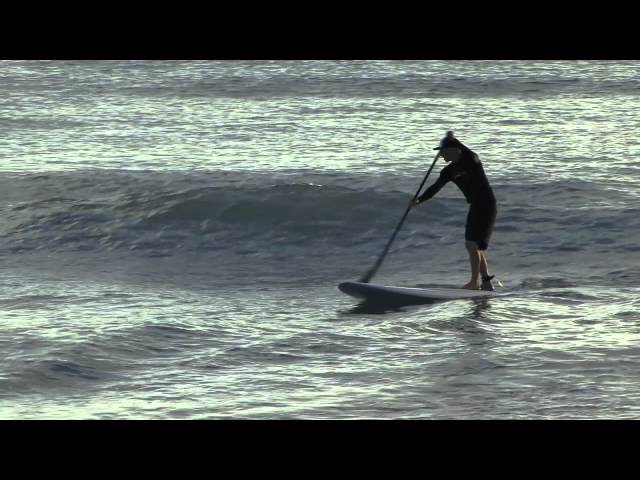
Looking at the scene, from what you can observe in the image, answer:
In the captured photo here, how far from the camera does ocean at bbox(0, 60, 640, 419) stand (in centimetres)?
842

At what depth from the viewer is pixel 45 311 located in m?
11.2

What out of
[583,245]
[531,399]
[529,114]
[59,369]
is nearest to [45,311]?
[59,369]

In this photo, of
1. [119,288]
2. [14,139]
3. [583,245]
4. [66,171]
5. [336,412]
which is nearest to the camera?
[336,412]

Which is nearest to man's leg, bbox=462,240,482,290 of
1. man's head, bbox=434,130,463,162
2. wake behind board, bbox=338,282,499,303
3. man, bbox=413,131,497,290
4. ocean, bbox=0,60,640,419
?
man, bbox=413,131,497,290

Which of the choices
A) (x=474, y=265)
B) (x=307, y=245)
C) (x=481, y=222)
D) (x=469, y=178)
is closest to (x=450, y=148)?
(x=469, y=178)

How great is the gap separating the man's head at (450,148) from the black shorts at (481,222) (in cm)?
53

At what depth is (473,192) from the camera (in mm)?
11875

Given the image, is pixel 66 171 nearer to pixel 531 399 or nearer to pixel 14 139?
pixel 14 139

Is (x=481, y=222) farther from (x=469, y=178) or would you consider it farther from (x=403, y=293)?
(x=403, y=293)

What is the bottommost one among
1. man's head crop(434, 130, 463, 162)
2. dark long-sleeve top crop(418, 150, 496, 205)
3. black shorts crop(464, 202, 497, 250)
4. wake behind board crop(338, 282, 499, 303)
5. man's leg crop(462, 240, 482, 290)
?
wake behind board crop(338, 282, 499, 303)

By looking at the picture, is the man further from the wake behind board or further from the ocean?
the ocean

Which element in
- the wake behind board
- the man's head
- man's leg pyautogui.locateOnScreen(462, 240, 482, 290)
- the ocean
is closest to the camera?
the ocean

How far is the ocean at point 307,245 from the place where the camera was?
27.6 ft

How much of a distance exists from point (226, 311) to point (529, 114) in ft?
56.5
